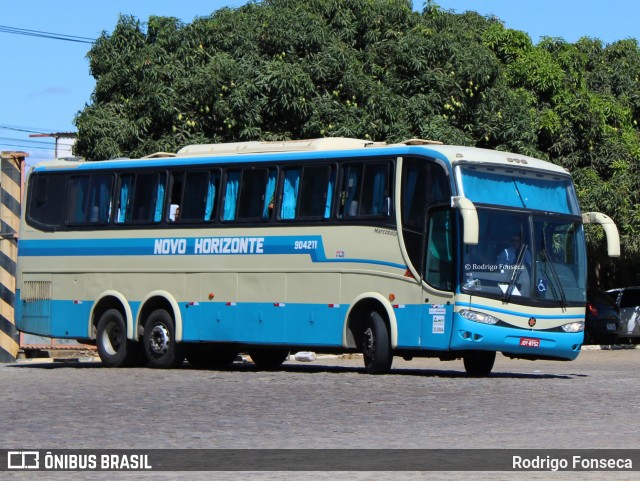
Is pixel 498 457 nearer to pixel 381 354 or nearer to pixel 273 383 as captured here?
pixel 273 383

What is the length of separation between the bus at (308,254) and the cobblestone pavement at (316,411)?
34.6 inches

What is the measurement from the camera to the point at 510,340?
21609 mm

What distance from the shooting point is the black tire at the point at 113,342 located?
83.7ft

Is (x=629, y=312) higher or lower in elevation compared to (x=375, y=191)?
lower

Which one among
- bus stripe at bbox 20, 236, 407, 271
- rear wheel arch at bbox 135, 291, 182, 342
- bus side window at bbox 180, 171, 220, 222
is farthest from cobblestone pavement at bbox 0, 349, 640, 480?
bus side window at bbox 180, 171, 220, 222

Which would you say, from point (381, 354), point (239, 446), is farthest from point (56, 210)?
point (239, 446)

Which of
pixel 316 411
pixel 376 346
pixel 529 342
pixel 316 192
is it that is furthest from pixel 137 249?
pixel 316 411

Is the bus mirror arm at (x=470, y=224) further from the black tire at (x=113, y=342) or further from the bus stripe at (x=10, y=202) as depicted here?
the bus stripe at (x=10, y=202)

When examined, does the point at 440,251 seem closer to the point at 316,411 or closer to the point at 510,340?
the point at 510,340

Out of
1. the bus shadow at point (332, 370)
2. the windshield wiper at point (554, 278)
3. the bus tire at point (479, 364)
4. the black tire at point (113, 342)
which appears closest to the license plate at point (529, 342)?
the windshield wiper at point (554, 278)

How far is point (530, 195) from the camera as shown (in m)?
22.5

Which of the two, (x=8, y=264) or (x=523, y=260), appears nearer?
(x=523, y=260)

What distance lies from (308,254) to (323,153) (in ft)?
5.27

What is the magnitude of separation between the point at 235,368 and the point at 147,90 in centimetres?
989
